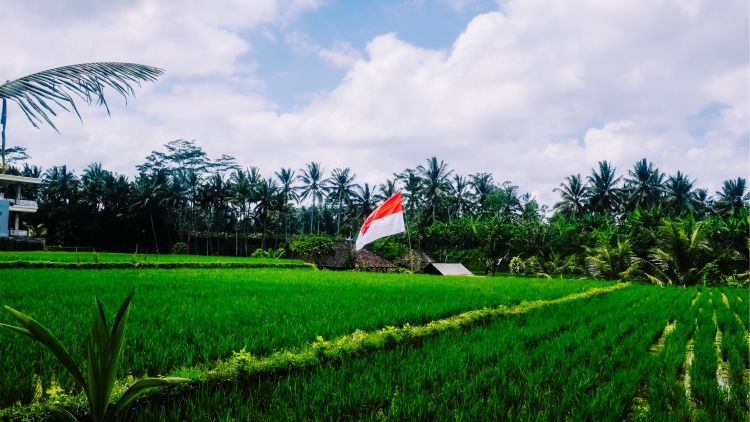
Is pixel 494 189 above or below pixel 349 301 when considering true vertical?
above

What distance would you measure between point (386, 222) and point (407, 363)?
Result: 12596 millimetres

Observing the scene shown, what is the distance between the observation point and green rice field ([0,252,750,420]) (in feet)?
8.63

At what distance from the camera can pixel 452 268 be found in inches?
837

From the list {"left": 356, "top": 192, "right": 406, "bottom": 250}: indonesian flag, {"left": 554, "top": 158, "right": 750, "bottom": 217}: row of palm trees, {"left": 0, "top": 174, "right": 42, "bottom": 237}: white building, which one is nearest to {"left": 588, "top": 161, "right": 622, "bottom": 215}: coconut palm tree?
{"left": 554, "top": 158, "right": 750, "bottom": 217}: row of palm trees

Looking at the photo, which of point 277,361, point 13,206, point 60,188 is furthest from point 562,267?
point 60,188

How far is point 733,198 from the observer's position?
3853cm

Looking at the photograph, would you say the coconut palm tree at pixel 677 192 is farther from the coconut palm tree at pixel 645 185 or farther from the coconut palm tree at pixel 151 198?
the coconut palm tree at pixel 151 198

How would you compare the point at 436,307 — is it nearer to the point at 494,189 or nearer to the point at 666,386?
the point at 666,386

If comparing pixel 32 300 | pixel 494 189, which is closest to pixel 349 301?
pixel 32 300

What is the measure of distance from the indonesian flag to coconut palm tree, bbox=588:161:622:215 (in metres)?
27.2

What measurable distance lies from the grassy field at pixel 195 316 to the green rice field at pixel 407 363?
17 millimetres

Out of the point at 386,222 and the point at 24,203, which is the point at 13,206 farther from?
the point at 386,222

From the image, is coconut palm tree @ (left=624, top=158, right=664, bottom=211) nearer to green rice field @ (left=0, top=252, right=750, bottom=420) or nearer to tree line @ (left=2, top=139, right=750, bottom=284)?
tree line @ (left=2, top=139, right=750, bottom=284)

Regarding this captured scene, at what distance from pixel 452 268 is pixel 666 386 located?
59.9 feet
